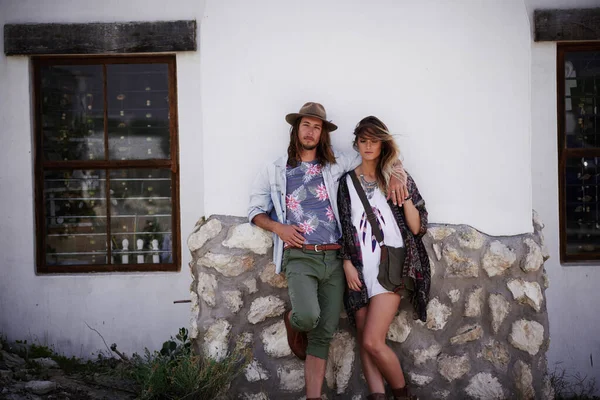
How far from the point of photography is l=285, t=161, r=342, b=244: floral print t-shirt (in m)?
3.71

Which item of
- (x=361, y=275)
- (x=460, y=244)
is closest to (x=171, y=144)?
(x=361, y=275)

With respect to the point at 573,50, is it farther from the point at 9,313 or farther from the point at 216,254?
the point at 9,313

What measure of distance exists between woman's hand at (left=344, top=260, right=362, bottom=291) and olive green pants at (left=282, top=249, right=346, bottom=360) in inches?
2.7

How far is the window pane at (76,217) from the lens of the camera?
5250mm

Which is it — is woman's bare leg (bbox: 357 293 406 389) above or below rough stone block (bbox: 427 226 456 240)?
below

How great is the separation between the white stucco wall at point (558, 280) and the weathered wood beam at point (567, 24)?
43 centimetres

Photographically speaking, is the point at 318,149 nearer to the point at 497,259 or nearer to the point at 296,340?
the point at 296,340

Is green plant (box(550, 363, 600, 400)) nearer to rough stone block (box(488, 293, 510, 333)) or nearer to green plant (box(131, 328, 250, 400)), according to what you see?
rough stone block (box(488, 293, 510, 333))

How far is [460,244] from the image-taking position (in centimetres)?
399

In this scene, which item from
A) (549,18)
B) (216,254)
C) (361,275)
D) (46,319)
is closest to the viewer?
(361,275)

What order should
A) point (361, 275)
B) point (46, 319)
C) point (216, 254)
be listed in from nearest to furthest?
point (361, 275)
point (216, 254)
point (46, 319)

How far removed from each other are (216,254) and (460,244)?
1.77 m

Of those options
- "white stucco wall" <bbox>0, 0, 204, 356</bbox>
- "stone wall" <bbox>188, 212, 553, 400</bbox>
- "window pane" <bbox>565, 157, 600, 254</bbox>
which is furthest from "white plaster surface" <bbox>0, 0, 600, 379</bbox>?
"window pane" <bbox>565, 157, 600, 254</bbox>

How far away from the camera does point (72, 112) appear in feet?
17.2
